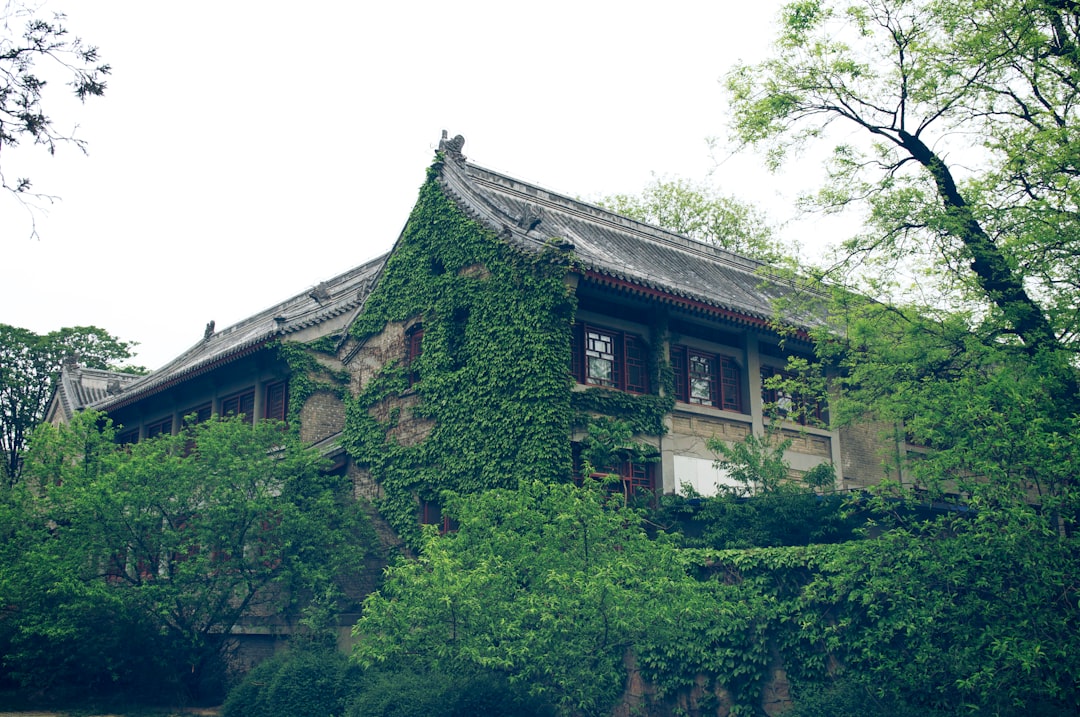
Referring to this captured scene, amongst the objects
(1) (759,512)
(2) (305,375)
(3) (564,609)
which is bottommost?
(3) (564,609)

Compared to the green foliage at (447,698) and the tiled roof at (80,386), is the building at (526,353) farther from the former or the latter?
the tiled roof at (80,386)

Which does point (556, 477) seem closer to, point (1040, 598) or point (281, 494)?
point (281, 494)

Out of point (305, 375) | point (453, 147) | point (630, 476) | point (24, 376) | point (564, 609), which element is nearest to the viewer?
point (564, 609)

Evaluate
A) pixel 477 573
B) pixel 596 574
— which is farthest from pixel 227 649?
pixel 596 574

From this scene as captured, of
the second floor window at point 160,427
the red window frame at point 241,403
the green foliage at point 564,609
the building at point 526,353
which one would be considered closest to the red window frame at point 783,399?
the building at point 526,353

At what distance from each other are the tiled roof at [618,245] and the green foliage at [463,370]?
447 millimetres

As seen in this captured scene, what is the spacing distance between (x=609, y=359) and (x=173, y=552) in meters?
8.82

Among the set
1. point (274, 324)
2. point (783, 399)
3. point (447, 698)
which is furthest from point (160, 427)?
point (447, 698)

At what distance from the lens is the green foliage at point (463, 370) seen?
16.5m

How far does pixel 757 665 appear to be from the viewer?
41.0 feet

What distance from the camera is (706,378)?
1941 cm

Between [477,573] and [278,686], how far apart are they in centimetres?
477

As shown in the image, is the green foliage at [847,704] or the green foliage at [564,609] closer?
the green foliage at [847,704]

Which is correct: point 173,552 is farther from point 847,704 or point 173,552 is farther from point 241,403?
point 847,704
